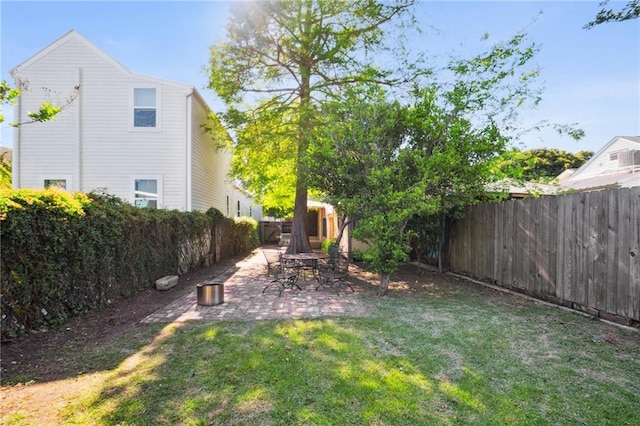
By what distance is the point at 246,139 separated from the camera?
537 inches

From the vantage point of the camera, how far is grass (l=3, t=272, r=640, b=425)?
9.66 ft

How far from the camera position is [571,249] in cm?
600

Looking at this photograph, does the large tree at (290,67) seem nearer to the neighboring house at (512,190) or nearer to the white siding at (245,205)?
the neighboring house at (512,190)

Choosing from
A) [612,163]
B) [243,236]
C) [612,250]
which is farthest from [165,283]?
[612,163]

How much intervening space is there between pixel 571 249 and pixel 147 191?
12254mm

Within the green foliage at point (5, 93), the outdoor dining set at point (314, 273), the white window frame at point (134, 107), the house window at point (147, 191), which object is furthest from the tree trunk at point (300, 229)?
the green foliage at point (5, 93)

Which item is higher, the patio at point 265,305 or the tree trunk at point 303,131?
the tree trunk at point 303,131

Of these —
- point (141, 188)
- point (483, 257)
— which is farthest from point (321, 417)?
point (141, 188)

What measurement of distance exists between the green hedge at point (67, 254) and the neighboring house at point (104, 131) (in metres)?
4.17

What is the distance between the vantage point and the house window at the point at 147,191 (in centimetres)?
1233

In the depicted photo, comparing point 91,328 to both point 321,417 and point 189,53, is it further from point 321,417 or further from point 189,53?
point 189,53

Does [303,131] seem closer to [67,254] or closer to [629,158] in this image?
[67,254]

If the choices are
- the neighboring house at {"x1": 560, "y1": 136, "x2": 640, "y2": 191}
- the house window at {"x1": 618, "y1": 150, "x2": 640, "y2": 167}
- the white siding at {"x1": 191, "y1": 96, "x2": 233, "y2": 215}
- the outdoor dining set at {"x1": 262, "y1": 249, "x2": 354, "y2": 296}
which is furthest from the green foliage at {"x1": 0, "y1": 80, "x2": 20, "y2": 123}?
the house window at {"x1": 618, "y1": 150, "x2": 640, "y2": 167}

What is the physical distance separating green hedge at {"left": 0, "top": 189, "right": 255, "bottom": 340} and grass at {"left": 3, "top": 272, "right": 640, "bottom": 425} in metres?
1.39
